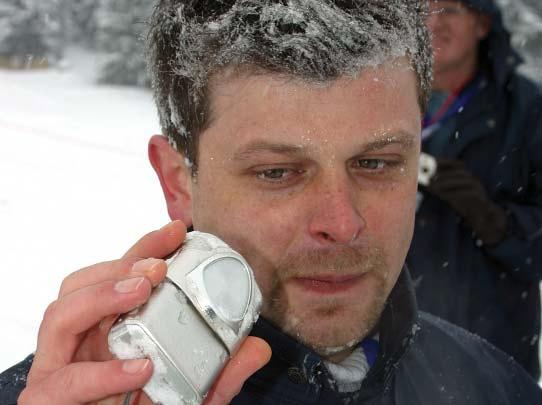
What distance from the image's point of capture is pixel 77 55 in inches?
1011

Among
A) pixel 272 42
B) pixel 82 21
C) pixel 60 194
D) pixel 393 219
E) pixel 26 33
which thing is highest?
pixel 82 21

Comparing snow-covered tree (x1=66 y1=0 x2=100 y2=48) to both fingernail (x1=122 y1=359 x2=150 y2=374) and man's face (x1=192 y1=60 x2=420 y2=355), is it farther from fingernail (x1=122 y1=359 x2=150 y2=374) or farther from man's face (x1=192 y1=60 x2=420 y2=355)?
fingernail (x1=122 y1=359 x2=150 y2=374)

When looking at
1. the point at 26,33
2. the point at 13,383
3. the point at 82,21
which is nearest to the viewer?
the point at 13,383

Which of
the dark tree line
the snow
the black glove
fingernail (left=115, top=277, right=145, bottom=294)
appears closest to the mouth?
fingernail (left=115, top=277, right=145, bottom=294)

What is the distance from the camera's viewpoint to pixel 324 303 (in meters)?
1.42

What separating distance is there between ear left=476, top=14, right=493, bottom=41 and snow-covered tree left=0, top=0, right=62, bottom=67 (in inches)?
847

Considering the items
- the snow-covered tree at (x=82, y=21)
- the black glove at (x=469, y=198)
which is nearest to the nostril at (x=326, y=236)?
the black glove at (x=469, y=198)

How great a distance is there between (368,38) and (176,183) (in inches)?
26.3

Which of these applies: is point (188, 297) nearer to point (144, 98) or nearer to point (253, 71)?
point (253, 71)

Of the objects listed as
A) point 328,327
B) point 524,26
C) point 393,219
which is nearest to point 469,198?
point 393,219

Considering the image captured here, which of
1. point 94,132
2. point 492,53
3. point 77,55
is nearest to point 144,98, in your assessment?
point 94,132

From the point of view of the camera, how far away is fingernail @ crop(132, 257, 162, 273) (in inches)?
37.0

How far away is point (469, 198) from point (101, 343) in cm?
207

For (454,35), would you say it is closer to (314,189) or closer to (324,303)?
(314,189)
